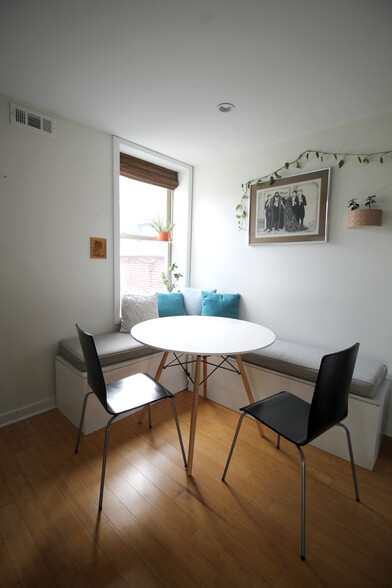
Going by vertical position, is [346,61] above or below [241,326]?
above

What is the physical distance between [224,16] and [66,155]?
5.47ft

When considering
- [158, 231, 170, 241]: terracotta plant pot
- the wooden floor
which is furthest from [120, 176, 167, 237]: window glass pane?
the wooden floor

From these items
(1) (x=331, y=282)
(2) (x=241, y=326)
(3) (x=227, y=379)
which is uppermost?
(1) (x=331, y=282)

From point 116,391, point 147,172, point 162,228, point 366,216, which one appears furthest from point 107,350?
point 366,216

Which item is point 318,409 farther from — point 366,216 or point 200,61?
point 200,61

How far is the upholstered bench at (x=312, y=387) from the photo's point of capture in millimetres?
1825

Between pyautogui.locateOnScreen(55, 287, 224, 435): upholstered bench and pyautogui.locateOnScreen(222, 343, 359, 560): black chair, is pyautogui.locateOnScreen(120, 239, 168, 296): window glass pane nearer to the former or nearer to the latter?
pyautogui.locateOnScreen(55, 287, 224, 435): upholstered bench

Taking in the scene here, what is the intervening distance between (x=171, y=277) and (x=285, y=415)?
246 centimetres

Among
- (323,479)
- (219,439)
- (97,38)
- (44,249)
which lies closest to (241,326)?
(219,439)

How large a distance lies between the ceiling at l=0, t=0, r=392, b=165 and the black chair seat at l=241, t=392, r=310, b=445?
80.0 inches

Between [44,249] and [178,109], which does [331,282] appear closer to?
[178,109]

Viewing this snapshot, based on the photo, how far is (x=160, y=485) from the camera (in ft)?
5.43

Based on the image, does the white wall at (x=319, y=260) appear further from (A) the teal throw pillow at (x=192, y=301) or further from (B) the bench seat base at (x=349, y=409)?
(B) the bench seat base at (x=349, y=409)

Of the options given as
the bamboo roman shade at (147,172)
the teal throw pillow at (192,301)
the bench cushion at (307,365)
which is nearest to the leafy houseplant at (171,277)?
the teal throw pillow at (192,301)
